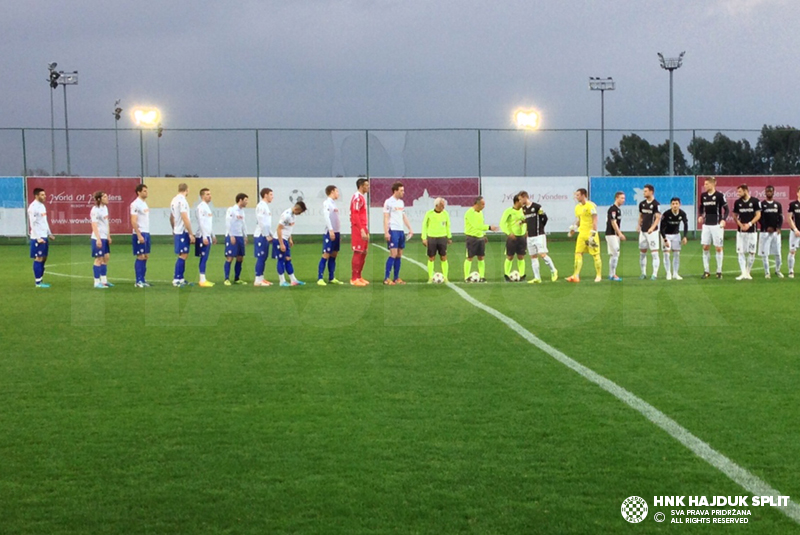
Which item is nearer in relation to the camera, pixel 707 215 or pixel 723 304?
pixel 723 304

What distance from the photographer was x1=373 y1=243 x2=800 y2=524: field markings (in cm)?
456

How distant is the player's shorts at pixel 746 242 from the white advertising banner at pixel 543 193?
18633 mm

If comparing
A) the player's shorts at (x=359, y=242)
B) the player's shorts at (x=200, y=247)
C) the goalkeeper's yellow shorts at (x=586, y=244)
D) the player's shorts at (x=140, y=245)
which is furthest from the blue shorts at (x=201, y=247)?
the goalkeeper's yellow shorts at (x=586, y=244)

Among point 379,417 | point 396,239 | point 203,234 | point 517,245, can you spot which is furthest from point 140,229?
point 379,417

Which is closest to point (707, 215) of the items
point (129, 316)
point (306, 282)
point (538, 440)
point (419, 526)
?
point (306, 282)

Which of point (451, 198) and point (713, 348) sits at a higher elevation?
point (451, 198)

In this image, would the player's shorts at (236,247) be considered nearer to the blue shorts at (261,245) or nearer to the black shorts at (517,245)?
the blue shorts at (261,245)

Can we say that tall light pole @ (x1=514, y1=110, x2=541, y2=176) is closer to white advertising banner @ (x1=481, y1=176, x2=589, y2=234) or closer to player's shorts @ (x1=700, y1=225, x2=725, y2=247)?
white advertising banner @ (x1=481, y1=176, x2=589, y2=234)

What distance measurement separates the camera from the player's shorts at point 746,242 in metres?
17.5

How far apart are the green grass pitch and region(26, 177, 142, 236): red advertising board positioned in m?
23.2

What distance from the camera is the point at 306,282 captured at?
17766 mm

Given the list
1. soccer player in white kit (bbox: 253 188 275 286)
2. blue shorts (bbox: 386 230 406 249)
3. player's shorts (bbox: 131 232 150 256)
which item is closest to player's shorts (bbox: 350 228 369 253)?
blue shorts (bbox: 386 230 406 249)

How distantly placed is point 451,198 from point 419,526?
107 ft

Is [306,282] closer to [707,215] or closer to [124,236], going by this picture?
[707,215]
